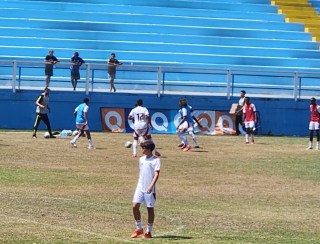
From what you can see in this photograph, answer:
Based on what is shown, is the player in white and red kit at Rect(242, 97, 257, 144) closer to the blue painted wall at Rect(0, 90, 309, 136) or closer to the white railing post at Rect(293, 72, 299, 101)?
the blue painted wall at Rect(0, 90, 309, 136)

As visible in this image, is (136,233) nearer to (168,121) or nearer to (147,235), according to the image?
(147,235)

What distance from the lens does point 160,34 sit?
151 feet

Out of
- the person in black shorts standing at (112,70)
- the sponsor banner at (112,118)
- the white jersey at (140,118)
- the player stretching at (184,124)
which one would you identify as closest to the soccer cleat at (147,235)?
the white jersey at (140,118)

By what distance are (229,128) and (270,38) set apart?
350 inches

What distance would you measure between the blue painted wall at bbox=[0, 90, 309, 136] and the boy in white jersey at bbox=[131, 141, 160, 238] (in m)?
23.6

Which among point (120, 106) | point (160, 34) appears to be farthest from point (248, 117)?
point (160, 34)

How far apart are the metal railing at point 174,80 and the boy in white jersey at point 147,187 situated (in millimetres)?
22673

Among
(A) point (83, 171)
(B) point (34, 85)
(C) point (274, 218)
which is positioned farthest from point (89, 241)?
(B) point (34, 85)

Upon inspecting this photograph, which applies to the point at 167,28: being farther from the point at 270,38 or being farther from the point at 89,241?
the point at 89,241

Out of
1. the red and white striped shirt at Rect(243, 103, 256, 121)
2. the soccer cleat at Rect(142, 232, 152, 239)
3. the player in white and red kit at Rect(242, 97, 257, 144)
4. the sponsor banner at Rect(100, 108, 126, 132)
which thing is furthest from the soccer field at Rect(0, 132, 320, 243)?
the sponsor banner at Rect(100, 108, 126, 132)

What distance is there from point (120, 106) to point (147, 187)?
80.0ft

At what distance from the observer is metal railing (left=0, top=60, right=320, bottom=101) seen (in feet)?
124

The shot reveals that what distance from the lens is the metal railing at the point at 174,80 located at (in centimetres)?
3769

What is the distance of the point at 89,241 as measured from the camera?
14.3 metres
